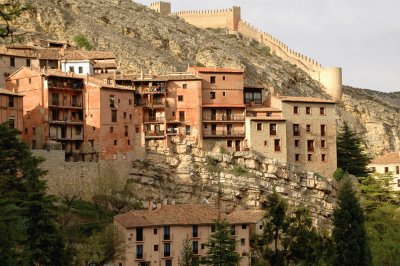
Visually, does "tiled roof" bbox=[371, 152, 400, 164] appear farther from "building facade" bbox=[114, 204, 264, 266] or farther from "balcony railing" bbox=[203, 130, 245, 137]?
"building facade" bbox=[114, 204, 264, 266]

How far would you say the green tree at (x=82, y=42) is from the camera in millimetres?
112125

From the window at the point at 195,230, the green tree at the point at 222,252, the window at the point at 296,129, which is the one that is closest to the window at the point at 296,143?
the window at the point at 296,129

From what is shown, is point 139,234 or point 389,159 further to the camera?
point 389,159

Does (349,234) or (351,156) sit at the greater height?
(351,156)

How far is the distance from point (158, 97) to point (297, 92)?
31232 millimetres

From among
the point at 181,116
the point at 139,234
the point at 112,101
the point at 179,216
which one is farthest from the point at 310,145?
the point at 139,234

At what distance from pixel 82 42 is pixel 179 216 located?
140ft

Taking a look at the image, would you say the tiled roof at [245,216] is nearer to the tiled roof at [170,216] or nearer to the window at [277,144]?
the tiled roof at [170,216]

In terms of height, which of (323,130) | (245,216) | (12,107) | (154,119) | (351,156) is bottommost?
(245,216)

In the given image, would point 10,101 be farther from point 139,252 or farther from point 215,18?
point 215,18

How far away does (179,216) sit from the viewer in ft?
250

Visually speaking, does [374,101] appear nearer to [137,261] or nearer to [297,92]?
[297,92]

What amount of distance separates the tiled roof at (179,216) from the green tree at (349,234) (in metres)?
10.2

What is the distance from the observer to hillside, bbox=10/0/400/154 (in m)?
114
